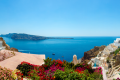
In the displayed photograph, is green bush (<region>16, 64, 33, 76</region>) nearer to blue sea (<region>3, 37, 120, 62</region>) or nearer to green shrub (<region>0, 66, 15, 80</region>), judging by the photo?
green shrub (<region>0, 66, 15, 80</region>)

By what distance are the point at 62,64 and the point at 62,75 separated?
195 centimetres

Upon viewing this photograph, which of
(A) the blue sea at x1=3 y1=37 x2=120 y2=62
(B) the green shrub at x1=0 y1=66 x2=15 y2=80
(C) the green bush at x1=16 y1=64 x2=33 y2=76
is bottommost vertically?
(A) the blue sea at x1=3 y1=37 x2=120 y2=62

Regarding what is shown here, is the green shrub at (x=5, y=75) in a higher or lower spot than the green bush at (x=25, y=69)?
higher

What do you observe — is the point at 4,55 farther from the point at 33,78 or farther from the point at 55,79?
the point at 55,79

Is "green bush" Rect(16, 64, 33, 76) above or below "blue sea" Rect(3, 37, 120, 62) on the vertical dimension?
above

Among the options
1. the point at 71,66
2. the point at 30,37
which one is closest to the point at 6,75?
the point at 71,66

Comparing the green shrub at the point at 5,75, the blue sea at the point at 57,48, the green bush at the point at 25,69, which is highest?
the green shrub at the point at 5,75

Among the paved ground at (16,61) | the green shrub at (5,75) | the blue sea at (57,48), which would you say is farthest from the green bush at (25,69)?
the blue sea at (57,48)

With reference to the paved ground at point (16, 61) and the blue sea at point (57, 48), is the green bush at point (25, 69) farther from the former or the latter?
the blue sea at point (57, 48)

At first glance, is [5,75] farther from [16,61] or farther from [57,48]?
→ [57,48]

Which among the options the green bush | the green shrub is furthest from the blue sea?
the green shrub

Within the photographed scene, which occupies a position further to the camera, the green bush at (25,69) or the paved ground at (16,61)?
the paved ground at (16,61)

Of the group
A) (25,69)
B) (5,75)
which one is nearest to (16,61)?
(25,69)

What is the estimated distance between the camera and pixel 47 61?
6.59 m
